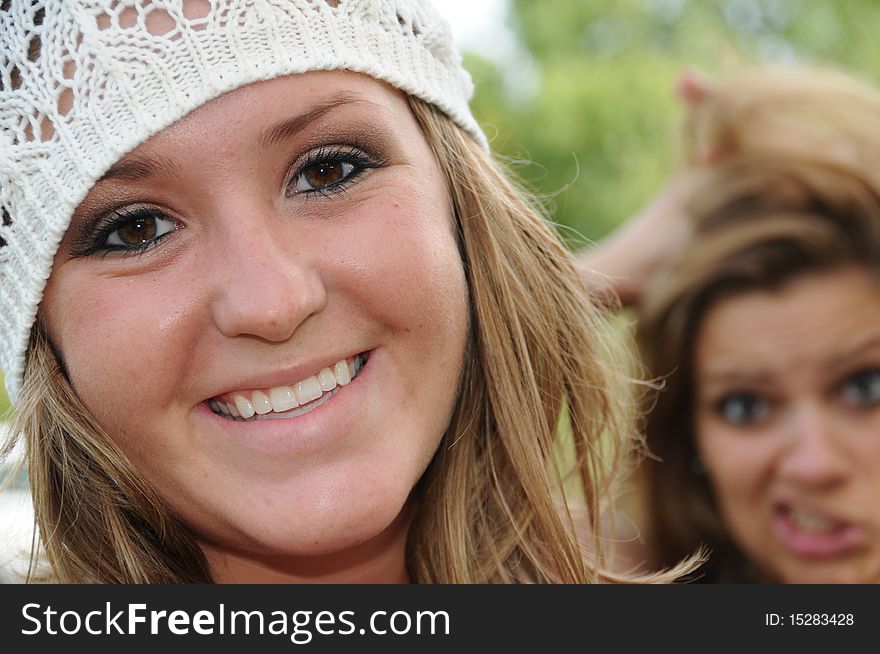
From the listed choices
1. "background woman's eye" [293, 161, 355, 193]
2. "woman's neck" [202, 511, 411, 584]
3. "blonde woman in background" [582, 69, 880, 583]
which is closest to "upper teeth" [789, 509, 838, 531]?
"blonde woman in background" [582, 69, 880, 583]

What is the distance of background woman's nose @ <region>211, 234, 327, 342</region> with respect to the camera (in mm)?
1610

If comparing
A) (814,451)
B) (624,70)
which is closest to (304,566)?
(814,451)

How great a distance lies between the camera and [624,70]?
31.6 feet

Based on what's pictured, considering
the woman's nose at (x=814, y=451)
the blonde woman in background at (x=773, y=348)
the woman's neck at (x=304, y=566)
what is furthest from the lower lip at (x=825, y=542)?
the woman's neck at (x=304, y=566)

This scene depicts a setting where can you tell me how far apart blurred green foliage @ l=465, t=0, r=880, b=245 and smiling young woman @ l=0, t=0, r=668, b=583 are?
708 cm

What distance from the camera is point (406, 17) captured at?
1920mm

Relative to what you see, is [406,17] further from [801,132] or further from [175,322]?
[801,132]

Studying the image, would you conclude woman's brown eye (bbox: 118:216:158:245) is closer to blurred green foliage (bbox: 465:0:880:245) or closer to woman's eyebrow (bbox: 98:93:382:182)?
woman's eyebrow (bbox: 98:93:382:182)

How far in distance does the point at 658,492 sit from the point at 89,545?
211 centimetres

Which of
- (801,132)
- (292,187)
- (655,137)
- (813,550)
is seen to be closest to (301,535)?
(292,187)

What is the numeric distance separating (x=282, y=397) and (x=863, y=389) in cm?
194

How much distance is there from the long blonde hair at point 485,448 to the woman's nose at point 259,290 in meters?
0.38

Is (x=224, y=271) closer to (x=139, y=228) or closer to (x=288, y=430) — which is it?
(x=139, y=228)

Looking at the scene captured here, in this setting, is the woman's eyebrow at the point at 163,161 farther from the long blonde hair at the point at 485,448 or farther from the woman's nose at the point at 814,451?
the woman's nose at the point at 814,451
